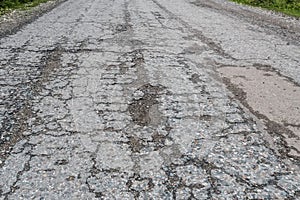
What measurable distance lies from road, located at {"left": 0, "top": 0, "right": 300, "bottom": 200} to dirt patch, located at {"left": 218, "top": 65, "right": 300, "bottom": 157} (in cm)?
1

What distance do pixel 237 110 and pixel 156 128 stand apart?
1.02 meters

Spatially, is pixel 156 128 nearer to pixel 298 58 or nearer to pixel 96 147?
pixel 96 147

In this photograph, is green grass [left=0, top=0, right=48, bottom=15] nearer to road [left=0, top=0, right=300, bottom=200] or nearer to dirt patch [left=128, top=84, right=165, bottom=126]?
road [left=0, top=0, right=300, bottom=200]

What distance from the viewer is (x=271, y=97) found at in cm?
385

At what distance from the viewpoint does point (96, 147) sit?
273 centimetres

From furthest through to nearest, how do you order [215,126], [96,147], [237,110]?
1. [237,110]
2. [215,126]
3. [96,147]

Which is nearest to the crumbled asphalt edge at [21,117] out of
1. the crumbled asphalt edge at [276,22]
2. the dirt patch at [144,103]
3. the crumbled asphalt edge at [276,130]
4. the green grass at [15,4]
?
the dirt patch at [144,103]

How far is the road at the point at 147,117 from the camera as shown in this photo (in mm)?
2342

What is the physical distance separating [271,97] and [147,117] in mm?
1650

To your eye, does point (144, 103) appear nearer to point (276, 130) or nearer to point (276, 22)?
point (276, 130)

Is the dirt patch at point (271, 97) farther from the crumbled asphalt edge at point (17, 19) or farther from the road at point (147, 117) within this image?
the crumbled asphalt edge at point (17, 19)

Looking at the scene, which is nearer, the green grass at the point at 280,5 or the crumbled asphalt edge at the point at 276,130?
the crumbled asphalt edge at the point at 276,130

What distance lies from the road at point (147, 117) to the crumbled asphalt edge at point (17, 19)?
0.77 meters

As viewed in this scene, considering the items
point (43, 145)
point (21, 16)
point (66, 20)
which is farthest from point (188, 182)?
point (21, 16)
